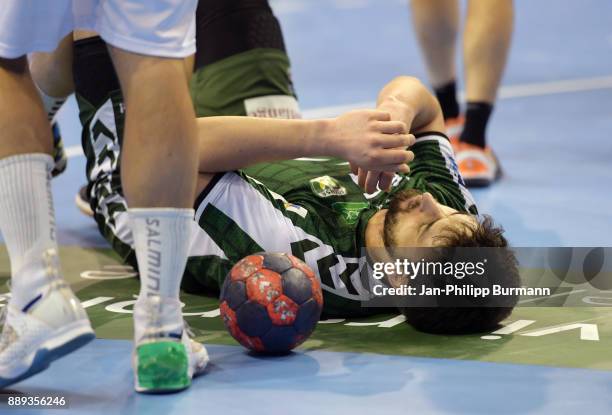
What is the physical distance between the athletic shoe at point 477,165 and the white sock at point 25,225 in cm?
303

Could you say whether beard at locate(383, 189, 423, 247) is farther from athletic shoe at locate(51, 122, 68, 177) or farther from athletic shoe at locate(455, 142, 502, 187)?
athletic shoe at locate(455, 142, 502, 187)

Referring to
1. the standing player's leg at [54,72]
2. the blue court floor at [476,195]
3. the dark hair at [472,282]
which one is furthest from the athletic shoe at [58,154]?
the dark hair at [472,282]

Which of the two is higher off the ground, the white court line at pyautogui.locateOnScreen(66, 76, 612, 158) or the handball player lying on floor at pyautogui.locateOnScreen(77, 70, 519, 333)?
the white court line at pyautogui.locateOnScreen(66, 76, 612, 158)

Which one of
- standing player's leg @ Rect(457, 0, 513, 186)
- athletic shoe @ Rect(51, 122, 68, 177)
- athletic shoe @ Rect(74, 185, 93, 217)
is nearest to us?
athletic shoe @ Rect(51, 122, 68, 177)

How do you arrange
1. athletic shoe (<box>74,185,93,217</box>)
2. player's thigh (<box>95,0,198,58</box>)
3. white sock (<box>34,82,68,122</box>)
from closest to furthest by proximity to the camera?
player's thigh (<box>95,0,198,58</box>), white sock (<box>34,82,68,122</box>), athletic shoe (<box>74,185,93,217</box>)

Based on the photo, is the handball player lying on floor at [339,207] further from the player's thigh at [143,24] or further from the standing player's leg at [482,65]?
the standing player's leg at [482,65]

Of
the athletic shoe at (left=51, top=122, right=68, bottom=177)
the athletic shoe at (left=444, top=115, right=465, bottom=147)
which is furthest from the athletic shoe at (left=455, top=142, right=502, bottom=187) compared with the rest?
the athletic shoe at (left=51, top=122, right=68, bottom=177)

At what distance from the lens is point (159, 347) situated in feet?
7.49

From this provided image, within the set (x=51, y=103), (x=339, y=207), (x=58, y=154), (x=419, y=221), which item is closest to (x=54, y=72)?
(x=51, y=103)

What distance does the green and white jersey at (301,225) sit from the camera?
2.99m

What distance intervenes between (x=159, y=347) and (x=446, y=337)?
0.90m

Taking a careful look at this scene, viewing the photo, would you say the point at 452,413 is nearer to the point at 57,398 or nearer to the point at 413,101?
the point at 57,398

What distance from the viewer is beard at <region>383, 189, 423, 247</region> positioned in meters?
2.95

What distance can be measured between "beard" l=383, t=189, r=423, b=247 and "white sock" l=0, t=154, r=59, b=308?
1.04 metres
